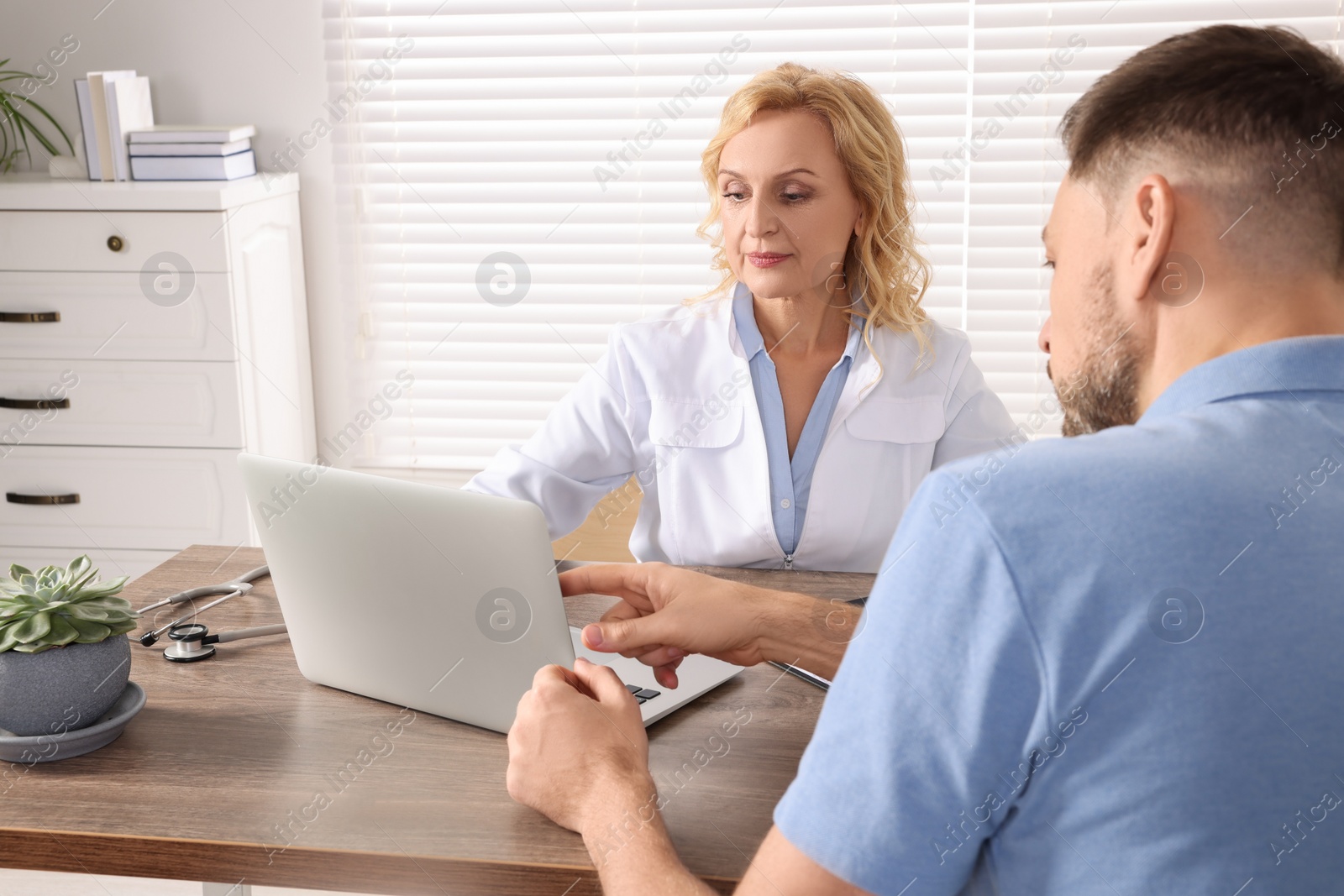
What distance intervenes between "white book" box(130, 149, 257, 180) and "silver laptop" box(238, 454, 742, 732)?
6.51ft

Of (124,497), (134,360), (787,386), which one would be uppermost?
(787,386)

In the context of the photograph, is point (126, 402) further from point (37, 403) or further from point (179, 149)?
point (179, 149)

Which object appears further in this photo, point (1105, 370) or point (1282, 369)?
point (1105, 370)

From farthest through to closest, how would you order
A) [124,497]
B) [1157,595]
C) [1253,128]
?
[124,497], [1253,128], [1157,595]

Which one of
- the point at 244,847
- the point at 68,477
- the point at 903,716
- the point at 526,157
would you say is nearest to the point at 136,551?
the point at 68,477

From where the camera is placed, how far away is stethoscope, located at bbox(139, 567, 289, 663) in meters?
1.40

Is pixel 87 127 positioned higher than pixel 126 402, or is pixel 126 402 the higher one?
pixel 87 127

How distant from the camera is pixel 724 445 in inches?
77.9

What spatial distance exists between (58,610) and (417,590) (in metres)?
0.36

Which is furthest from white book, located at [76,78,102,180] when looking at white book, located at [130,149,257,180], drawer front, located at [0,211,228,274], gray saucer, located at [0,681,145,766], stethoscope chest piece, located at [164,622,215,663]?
gray saucer, located at [0,681,145,766]

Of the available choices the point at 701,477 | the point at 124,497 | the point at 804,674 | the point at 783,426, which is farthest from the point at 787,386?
the point at 124,497

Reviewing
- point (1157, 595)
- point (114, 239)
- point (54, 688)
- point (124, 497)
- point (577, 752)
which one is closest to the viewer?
point (1157, 595)

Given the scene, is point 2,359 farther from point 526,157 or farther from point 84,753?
point 84,753

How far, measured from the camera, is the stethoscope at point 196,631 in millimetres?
1396
